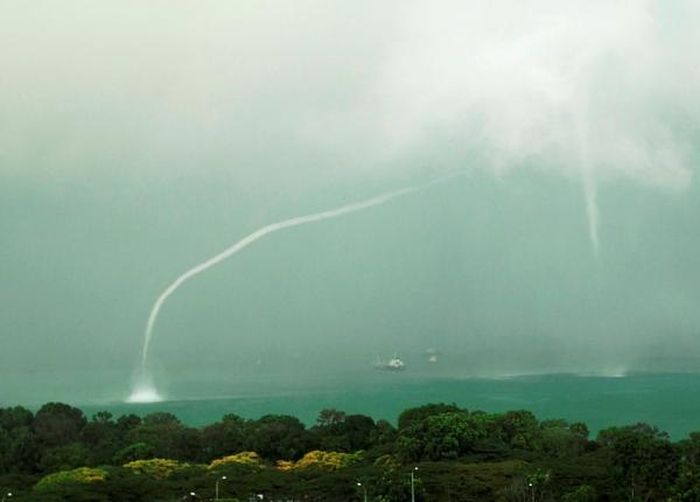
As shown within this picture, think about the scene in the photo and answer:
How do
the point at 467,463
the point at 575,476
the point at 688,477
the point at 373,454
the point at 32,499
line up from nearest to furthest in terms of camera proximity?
the point at 688,477, the point at 32,499, the point at 575,476, the point at 467,463, the point at 373,454

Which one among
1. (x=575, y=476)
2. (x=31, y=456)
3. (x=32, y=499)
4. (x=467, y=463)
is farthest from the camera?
(x=31, y=456)

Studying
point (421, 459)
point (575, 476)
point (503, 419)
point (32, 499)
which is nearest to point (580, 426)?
point (503, 419)

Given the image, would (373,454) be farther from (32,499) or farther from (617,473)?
(32,499)

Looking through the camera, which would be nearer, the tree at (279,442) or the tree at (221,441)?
the tree at (279,442)

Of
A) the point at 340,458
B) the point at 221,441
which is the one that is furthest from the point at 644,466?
the point at 221,441

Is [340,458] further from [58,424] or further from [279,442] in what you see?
[58,424]

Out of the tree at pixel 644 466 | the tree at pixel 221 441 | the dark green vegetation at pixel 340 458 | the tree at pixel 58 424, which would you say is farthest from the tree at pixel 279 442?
the tree at pixel 644 466

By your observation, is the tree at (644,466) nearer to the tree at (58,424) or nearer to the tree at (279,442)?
the tree at (279,442)

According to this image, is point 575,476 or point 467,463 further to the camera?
point 467,463
